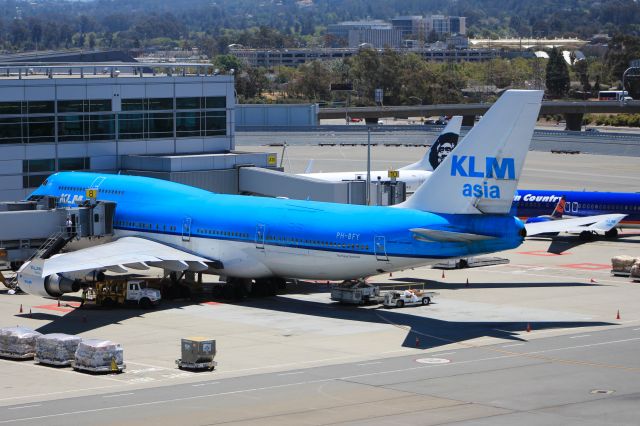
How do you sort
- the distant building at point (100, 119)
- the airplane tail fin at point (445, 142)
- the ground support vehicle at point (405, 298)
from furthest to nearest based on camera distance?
Result: the airplane tail fin at point (445, 142), the distant building at point (100, 119), the ground support vehicle at point (405, 298)

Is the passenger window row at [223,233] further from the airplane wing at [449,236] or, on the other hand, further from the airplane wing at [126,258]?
the airplane wing at [449,236]

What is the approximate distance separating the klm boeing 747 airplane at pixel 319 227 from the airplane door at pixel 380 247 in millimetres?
45

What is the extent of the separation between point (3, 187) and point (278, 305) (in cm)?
2264

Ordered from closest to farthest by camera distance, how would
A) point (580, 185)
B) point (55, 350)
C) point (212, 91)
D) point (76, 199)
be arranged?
1. point (55, 350)
2. point (76, 199)
3. point (212, 91)
4. point (580, 185)

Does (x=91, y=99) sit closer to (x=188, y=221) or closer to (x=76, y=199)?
(x=76, y=199)

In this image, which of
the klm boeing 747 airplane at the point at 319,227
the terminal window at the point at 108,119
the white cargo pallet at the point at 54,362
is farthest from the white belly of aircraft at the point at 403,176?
the white cargo pallet at the point at 54,362

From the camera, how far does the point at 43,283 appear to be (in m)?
58.6

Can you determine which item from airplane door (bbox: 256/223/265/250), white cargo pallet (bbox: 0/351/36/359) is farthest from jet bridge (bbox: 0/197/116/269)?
white cargo pallet (bbox: 0/351/36/359)

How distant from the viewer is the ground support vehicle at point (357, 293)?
60.8 m

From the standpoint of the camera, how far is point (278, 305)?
61.6 metres

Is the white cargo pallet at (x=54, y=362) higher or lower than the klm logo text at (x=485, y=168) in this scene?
lower

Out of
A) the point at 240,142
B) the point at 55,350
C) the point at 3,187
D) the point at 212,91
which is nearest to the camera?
the point at 55,350

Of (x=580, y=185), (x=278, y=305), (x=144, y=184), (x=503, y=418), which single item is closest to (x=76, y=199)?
(x=144, y=184)

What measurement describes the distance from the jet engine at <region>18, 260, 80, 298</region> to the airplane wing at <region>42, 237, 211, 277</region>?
2.75 ft
